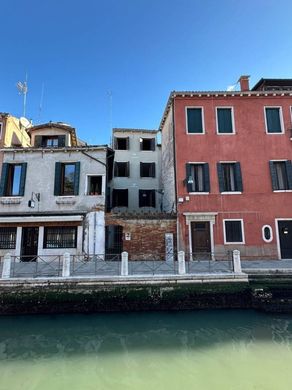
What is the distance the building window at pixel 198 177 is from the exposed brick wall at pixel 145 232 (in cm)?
205

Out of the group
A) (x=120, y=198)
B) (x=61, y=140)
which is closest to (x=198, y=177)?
(x=120, y=198)

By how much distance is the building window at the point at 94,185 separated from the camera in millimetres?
16047

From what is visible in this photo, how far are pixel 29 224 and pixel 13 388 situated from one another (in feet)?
34.4

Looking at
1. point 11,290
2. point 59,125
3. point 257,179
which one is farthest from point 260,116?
point 11,290

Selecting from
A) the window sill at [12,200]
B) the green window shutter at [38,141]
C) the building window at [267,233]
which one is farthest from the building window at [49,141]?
the building window at [267,233]

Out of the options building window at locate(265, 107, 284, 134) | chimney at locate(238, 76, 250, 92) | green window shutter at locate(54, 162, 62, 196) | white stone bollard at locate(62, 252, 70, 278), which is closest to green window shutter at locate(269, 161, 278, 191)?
building window at locate(265, 107, 284, 134)

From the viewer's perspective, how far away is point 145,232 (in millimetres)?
14602

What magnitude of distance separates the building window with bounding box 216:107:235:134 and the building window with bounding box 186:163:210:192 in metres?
2.33

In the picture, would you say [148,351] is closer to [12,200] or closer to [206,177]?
[206,177]

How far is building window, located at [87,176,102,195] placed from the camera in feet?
52.6

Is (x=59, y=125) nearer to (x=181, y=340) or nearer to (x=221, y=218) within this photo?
(x=221, y=218)

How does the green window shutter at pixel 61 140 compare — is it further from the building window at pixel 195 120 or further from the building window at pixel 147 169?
the building window at pixel 195 120

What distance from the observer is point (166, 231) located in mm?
14680

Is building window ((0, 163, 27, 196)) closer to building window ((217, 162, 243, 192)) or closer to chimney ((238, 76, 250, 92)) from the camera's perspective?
building window ((217, 162, 243, 192))
